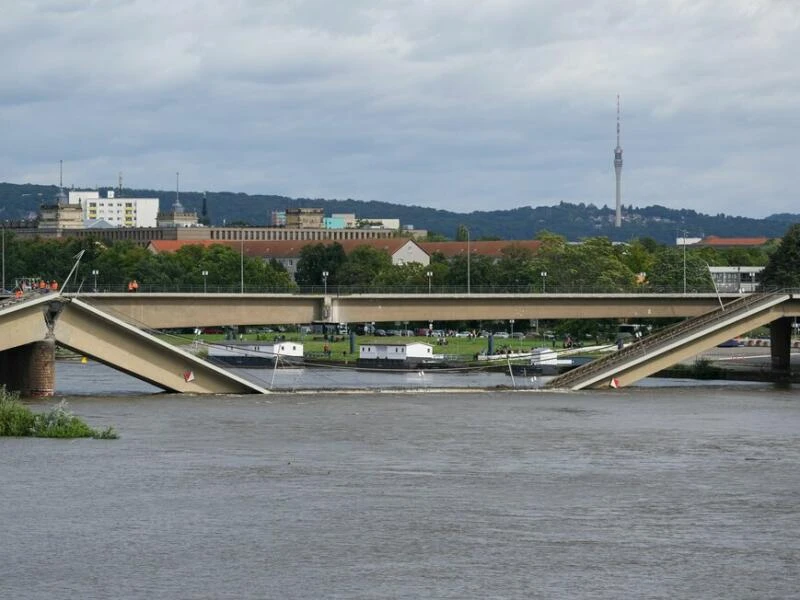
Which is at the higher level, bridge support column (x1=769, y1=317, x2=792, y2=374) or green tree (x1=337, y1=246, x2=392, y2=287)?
green tree (x1=337, y1=246, x2=392, y2=287)

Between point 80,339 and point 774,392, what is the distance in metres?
34.0

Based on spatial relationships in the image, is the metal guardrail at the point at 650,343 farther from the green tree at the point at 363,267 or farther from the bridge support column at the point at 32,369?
the green tree at the point at 363,267

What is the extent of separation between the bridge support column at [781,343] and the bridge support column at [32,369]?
43339 mm

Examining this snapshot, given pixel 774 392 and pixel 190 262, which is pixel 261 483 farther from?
pixel 190 262

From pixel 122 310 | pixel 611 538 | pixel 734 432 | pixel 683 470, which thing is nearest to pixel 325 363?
pixel 122 310

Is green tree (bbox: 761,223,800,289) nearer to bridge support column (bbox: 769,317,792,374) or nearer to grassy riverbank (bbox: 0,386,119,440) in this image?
bridge support column (bbox: 769,317,792,374)

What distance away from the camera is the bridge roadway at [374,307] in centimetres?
8334

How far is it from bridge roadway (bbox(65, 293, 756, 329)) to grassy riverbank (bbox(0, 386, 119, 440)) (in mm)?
18726

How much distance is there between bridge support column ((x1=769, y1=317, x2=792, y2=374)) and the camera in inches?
3984

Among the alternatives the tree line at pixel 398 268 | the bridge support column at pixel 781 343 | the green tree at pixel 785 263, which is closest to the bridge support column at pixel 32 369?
the bridge support column at pixel 781 343

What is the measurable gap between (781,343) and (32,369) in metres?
45.7

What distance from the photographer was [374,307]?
91.1 meters

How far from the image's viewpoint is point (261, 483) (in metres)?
50.5

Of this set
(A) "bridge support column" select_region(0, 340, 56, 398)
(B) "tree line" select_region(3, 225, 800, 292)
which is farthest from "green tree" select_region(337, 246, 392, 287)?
(A) "bridge support column" select_region(0, 340, 56, 398)
